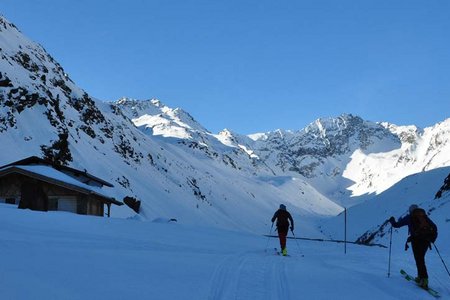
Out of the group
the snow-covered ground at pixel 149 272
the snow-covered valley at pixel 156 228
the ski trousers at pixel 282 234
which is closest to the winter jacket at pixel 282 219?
the ski trousers at pixel 282 234

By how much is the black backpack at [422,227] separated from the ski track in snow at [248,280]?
2.96m

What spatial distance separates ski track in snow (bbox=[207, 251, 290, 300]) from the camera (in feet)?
24.9

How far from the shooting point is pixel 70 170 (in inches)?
1330

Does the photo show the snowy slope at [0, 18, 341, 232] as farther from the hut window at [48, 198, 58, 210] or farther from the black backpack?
the black backpack

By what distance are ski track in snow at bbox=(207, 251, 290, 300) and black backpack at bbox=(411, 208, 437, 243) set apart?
9.72ft

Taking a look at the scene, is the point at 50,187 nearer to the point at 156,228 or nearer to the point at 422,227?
the point at 156,228

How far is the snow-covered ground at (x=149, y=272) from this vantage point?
6863 millimetres

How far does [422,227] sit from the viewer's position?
9.63 meters

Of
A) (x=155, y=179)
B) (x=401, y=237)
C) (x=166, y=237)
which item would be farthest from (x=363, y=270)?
(x=155, y=179)

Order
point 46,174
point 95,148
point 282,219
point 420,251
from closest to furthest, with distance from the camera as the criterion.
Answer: point 420,251 < point 282,219 < point 46,174 < point 95,148

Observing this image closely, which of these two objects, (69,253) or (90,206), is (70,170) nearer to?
(90,206)

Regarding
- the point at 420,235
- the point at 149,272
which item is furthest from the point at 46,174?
the point at 420,235

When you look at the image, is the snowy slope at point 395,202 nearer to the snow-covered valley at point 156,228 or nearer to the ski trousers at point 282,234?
the snow-covered valley at point 156,228

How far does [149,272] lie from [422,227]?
5.78m
